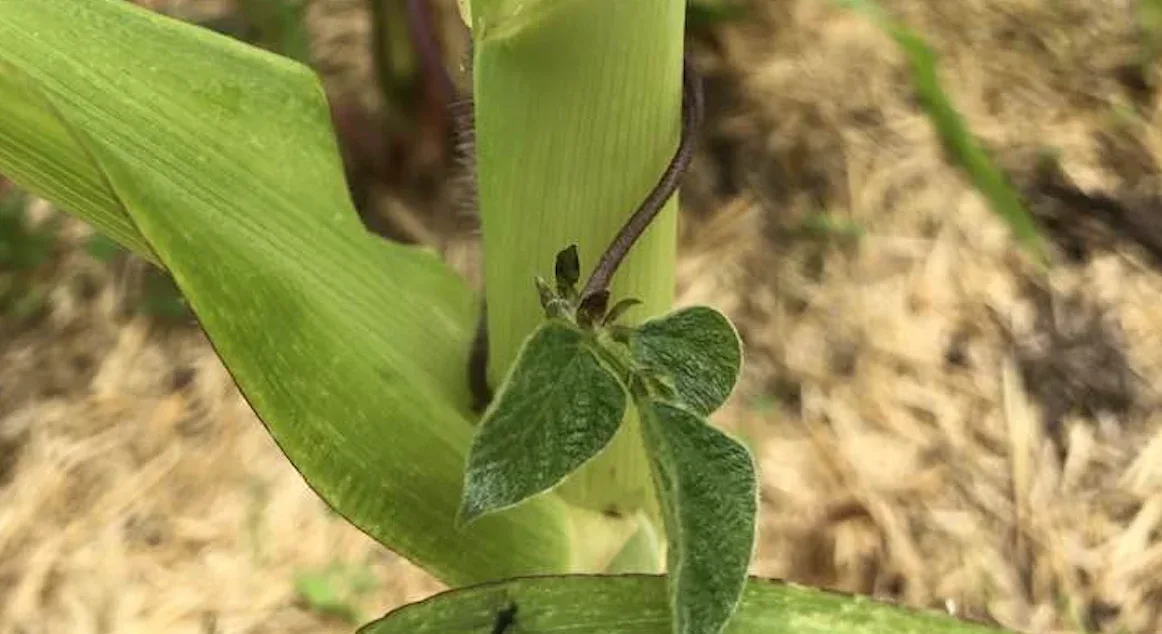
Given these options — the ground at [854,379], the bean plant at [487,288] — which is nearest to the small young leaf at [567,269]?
the bean plant at [487,288]

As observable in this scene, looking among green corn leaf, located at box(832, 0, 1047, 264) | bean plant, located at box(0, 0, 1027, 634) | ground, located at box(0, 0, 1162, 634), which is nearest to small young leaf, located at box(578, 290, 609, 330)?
bean plant, located at box(0, 0, 1027, 634)

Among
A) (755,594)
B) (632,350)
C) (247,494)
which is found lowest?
(247,494)

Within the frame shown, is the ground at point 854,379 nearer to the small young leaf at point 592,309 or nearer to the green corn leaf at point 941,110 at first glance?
the green corn leaf at point 941,110

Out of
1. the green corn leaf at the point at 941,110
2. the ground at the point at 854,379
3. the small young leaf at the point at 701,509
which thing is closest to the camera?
the small young leaf at the point at 701,509

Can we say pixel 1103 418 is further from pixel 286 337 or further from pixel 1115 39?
pixel 286 337

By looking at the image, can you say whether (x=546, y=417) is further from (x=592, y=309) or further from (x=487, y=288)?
(x=487, y=288)

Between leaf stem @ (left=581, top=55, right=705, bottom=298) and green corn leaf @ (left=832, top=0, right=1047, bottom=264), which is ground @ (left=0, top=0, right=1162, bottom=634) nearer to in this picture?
green corn leaf @ (left=832, top=0, right=1047, bottom=264)

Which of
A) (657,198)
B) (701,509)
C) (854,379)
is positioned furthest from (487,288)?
(854,379)

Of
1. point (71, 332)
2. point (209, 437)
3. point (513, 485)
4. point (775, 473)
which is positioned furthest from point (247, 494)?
point (513, 485)
